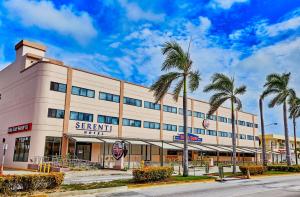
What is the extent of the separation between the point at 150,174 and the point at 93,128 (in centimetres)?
1832

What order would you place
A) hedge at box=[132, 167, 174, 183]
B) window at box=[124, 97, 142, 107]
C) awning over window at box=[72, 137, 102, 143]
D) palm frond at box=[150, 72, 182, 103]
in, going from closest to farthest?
hedge at box=[132, 167, 174, 183]
palm frond at box=[150, 72, 182, 103]
awning over window at box=[72, 137, 102, 143]
window at box=[124, 97, 142, 107]

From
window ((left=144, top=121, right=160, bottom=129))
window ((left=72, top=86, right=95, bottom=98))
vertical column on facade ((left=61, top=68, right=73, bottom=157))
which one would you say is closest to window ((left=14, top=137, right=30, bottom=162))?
vertical column on facade ((left=61, top=68, right=73, bottom=157))

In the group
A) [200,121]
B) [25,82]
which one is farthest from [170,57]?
[200,121]

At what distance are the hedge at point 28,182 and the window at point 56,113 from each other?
19544 mm

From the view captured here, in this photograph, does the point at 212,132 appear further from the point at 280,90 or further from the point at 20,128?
the point at 20,128

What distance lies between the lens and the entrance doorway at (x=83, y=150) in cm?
3662

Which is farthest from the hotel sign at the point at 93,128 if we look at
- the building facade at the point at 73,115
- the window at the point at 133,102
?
the window at the point at 133,102

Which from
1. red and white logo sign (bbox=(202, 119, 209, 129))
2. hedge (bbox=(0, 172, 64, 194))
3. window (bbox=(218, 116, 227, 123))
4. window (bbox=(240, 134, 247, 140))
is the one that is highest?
window (bbox=(218, 116, 227, 123))

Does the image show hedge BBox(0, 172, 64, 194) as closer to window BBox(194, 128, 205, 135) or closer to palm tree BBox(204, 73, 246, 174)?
palm tree BBox(204, 73, 246, 174)

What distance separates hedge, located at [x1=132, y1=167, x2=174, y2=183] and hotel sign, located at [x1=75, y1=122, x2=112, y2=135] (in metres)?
17.0

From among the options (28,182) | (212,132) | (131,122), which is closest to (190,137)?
(212,132)

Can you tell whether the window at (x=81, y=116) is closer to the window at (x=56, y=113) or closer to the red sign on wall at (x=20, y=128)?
the window at (x=56, y=113)

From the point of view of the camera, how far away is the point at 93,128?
123 ft

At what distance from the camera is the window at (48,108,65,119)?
33819 millimetres
